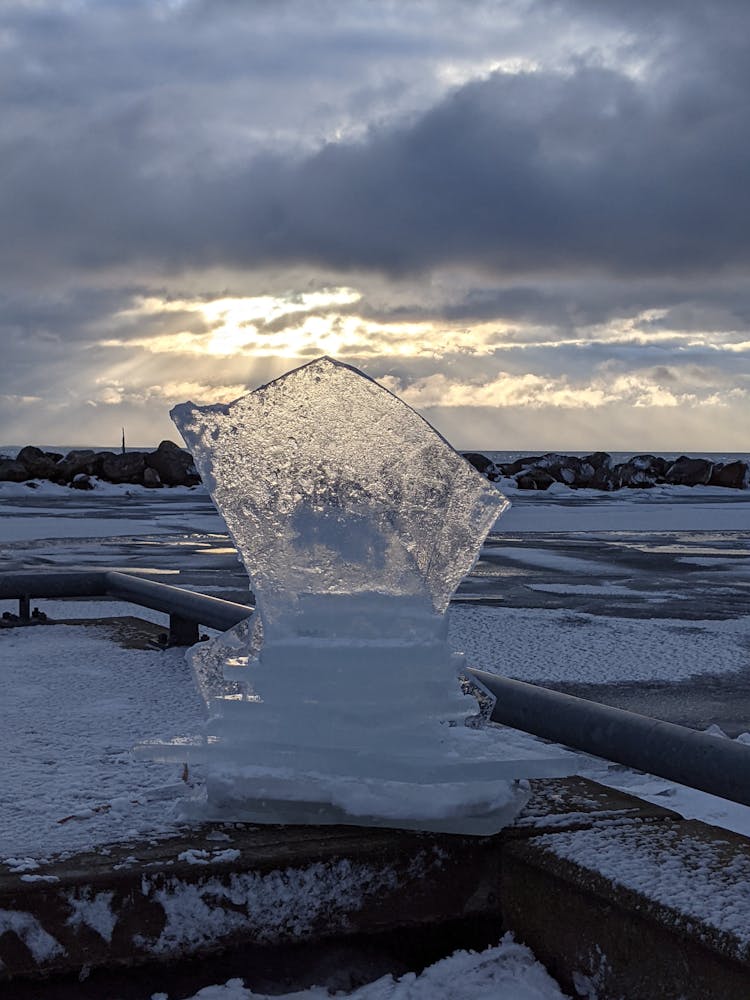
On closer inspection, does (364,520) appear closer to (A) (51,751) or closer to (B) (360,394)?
(B) (360,394)

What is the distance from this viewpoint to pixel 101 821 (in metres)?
2.57

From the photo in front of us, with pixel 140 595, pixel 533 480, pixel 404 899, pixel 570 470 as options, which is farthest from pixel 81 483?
pixel 404 899

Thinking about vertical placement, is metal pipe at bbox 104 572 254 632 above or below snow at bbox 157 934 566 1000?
above

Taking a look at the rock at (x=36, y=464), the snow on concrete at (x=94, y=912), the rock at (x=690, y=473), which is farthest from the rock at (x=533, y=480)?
the snow on concrete at (x=94, y=912)

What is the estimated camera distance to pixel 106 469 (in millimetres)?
36500

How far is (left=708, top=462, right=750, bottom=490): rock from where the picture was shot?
4225 centimetres

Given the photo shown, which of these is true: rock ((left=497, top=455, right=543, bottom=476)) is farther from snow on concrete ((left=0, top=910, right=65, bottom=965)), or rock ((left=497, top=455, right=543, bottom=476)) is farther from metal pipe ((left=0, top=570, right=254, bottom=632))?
snow on concrete ((left=0, top=910, right=65, bottom=965))

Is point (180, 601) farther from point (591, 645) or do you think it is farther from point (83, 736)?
point (591, 645)

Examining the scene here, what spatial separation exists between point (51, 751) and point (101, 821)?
748 mm

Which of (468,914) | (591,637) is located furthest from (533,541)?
(468,914)

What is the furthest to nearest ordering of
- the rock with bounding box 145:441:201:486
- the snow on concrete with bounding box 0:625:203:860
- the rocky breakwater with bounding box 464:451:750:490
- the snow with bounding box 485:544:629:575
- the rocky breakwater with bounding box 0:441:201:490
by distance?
the rocky breakwater with bounding box 464:451:750:490
the rock with bounding box 145:441:201:486
the rocky breakwater with bounding box 0:441:201:490
the snow with bounding box 485:544:629:575
the snow on concrete with bounding box 0:625:203:860

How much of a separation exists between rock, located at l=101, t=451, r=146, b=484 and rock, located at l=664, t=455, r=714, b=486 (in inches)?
805

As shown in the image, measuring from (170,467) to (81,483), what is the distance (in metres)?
3.82

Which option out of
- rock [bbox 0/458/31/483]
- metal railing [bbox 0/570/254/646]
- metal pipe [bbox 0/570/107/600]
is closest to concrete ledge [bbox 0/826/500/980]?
metal railing [bbox 0/570/254/646]
